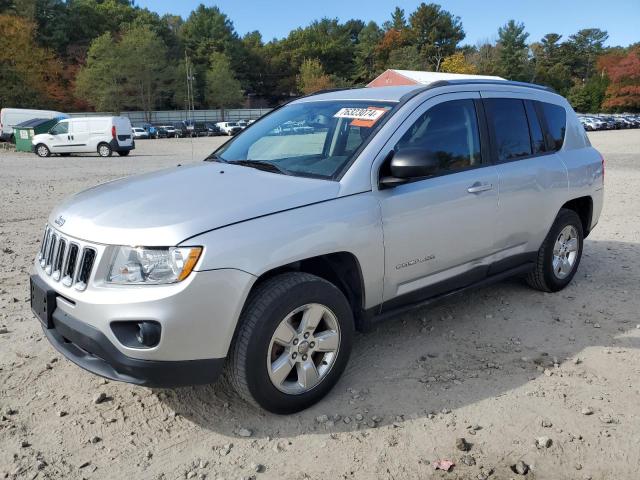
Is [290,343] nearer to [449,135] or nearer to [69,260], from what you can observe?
[69,260]

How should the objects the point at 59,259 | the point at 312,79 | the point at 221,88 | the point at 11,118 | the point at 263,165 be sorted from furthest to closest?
1. the point at 312,79
2. the point at 221,88
3. the point at 11,118
4. the point at 263,165
5. the point at 59,259

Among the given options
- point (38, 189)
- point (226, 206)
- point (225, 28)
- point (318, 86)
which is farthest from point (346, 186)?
point (225, 28)

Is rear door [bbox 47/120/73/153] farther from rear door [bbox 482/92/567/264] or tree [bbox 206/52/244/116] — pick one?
tree [bbox 206/52/244/116]

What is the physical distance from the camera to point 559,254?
521cm

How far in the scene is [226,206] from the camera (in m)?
2.94

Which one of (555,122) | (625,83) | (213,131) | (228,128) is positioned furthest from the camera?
(625,83)

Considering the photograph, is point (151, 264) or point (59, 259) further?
point (59, 259)

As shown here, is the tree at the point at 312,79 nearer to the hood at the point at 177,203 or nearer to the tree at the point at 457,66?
the tree at the point at 457,66

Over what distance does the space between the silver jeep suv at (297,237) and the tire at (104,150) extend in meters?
21.2

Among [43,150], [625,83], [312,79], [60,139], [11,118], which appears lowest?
[43,150]

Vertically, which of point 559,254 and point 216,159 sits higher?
point 216,159

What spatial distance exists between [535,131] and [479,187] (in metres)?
1.16

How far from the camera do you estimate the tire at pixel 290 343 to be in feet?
9.49

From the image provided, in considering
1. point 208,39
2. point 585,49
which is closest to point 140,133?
point 208,39
